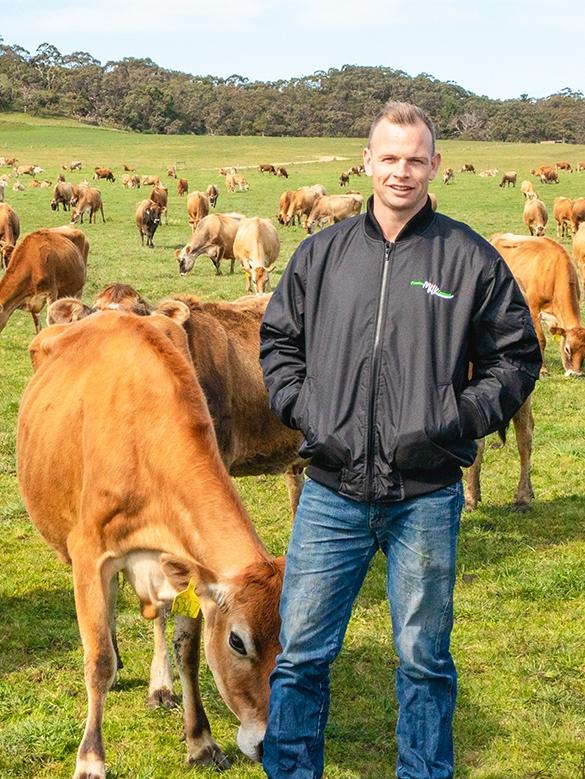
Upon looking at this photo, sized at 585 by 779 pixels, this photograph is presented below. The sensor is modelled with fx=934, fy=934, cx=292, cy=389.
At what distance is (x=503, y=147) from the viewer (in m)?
92.0

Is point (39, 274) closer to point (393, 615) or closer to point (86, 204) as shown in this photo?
point (393, 615)

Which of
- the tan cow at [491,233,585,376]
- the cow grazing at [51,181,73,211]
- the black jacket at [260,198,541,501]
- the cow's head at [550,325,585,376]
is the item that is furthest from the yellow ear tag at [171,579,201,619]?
the cow grazing at [51,181,73,211]

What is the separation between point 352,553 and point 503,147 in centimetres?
9389

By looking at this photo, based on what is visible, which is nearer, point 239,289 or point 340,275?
point 340,275

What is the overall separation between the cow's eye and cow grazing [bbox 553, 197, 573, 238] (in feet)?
113

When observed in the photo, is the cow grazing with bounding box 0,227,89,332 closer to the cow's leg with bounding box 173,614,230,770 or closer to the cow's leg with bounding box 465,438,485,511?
the cow's leg with bounding box 465,438,485,511

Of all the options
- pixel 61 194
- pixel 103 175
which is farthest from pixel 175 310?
pixel 103 175

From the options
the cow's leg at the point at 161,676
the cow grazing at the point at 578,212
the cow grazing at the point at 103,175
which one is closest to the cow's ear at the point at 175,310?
the cow's leg at the point at 161,676

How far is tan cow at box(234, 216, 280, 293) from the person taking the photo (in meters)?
24.2

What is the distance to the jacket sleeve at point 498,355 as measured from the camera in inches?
138

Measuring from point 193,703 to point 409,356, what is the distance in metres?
2.43

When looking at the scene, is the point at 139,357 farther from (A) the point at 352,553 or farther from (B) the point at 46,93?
(B) the point at 46,93

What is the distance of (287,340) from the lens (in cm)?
388

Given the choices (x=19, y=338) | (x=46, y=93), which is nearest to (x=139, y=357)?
(x=19, y=338)
